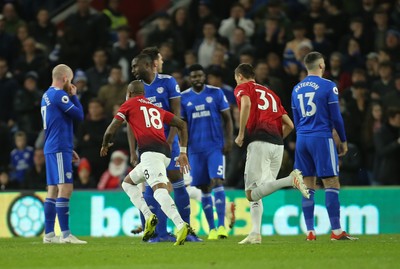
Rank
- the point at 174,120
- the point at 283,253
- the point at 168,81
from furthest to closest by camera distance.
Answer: the point at 168,81
the point at 174,120
the point at 283,253

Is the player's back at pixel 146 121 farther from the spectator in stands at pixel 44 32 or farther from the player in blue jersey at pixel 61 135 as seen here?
the spectator in stands at pixel 44 32

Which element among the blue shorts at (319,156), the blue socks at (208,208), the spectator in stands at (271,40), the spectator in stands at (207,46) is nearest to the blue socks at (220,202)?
the blue socks at (208,208)

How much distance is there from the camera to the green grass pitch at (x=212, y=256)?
1138 centimetres

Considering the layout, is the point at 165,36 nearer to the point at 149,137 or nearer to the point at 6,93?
the point at 6,93

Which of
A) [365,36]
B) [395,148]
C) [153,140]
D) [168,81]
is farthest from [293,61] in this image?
[153,140]

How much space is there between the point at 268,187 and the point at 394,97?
24.8 feet

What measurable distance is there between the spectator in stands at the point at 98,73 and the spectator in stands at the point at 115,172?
103 inches

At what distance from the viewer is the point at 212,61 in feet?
75.3

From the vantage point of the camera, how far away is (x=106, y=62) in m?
24.3

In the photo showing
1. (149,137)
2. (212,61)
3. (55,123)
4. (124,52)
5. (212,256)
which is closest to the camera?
(212,256)

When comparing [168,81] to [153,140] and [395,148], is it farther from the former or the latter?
[395,148]

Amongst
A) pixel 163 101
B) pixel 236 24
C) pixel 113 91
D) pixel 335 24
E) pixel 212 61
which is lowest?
pixel 163 101

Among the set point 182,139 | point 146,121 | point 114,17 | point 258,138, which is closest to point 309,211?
point 258,138

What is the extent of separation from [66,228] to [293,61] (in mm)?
8322
